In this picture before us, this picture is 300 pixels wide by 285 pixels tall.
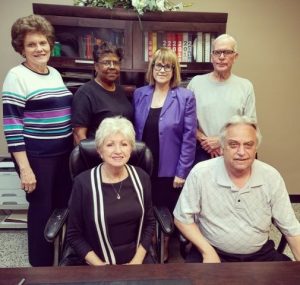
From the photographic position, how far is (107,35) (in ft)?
9.67

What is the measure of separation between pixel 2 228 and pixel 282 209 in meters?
2.42

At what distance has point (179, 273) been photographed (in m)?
1.21

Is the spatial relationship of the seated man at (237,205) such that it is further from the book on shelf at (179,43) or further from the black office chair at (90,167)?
the book on shelf at (179,43)

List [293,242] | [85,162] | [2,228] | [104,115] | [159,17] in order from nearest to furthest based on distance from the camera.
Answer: [293,242] < [85,162] < [104,115] < [159,17] < [2,228]

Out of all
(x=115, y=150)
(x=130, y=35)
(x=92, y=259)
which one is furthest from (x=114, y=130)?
(x=130, y=35)

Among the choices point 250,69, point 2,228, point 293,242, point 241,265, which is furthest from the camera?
point 250,69

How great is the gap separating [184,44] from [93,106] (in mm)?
1168

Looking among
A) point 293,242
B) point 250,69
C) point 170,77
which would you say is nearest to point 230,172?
point 293,242

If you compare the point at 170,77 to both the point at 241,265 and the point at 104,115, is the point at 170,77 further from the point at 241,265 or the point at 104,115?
the point at 241,265

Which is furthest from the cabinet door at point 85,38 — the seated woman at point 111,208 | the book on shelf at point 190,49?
the seated woman at point 111,208

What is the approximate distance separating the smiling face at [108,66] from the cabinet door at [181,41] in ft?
2.19

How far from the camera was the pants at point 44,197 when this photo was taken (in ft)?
7.51

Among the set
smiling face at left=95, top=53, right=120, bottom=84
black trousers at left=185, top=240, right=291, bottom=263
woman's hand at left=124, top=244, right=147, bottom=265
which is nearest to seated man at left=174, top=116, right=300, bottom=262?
black trousers at left=185, top=240, right=291, bottom=263

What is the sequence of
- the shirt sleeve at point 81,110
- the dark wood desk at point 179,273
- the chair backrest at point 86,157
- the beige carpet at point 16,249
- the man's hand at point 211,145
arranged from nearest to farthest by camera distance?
the dark wood desk at point 179,273 → the chair backrest at point 86,157 → the shirt sleeve at point 81,110 → the man's hand at point 211,145 → the beige carpet at point 16,249
